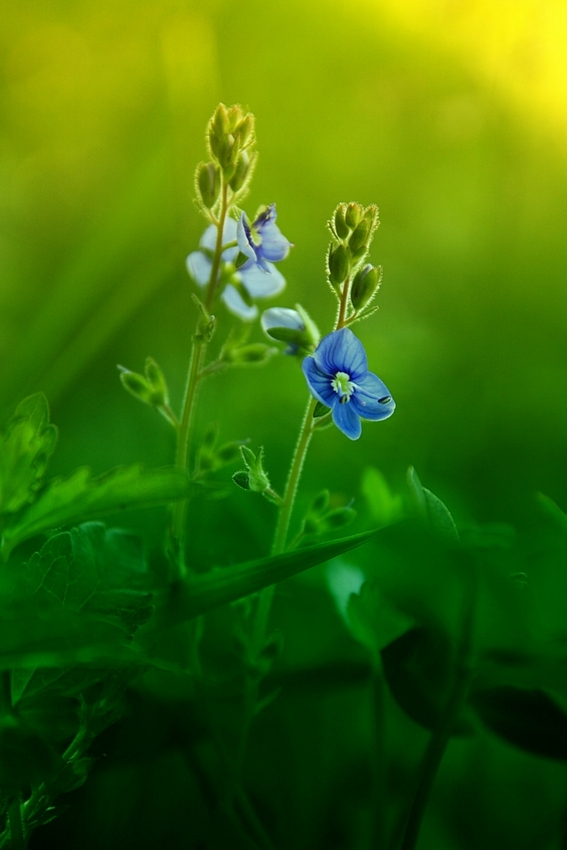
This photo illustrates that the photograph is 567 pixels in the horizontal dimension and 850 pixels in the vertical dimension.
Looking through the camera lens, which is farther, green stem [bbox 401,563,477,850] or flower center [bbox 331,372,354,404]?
flower center [bbox 331,372,354,404]

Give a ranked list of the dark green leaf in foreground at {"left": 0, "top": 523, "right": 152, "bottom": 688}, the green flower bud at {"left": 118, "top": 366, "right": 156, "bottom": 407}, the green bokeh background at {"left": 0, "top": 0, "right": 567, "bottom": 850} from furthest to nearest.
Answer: the green bokeh background at {"left": 0, "top": 0, "right": 567, "bottom": 850} < the green flower bud at {"left": 118, "top": 366, "right": 156, "bottom": 407} < the dark green leaf in foreground at {"left": 0, "top": 523, "right": 152, "bottom": 688}

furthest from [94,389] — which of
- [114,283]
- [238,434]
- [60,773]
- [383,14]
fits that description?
[383,14]

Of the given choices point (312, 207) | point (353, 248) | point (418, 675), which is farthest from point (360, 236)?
point (312, 207)

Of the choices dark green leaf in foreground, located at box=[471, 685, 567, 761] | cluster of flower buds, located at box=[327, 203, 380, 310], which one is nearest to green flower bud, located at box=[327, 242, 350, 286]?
cluster of flower buds, located at box=[327, 203, 380, 310]

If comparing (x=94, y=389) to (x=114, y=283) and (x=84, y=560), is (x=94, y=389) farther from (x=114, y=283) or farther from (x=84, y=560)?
(x=84, y=560)

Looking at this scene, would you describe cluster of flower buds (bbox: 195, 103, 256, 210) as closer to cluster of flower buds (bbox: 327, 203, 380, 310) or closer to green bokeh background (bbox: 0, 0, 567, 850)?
cluster of flower buds (bbox: 327, 203, 380, 310)

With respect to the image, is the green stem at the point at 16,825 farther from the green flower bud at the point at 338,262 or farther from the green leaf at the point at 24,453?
the green flower bud at the point at 338,262

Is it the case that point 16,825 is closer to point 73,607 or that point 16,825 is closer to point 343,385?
point 73,607
